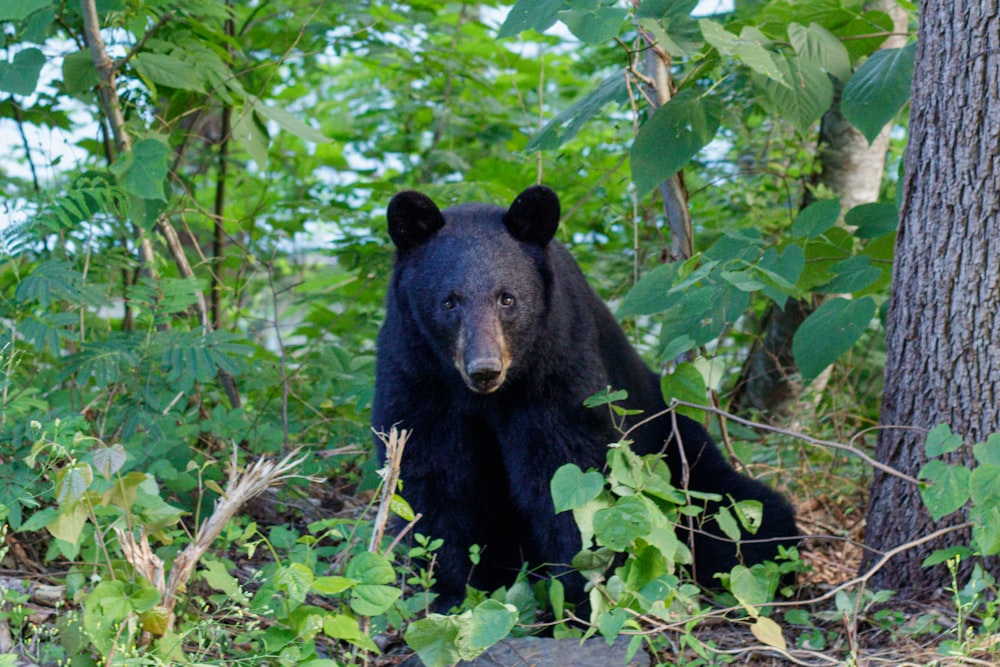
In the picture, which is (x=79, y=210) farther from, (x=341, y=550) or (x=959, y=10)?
(x=959, y=10)

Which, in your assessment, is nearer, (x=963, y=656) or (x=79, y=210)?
(x=963, y=656)

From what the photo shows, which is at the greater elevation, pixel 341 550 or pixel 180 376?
pixel 180 376

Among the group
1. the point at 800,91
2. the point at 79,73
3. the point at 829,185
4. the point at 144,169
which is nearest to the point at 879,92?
the point at 800,91

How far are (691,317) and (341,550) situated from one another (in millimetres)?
1563

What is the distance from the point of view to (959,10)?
3.31 metres

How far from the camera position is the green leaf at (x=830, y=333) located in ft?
11.9

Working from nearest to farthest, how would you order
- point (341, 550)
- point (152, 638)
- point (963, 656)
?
point (963, 656), point (152, 638), point (341, 550)

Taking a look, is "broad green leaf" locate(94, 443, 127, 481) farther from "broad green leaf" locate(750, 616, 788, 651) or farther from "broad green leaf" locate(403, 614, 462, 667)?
"broad green leaf" locate(750, 616, 788, 651)

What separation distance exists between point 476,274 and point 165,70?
1952 mm

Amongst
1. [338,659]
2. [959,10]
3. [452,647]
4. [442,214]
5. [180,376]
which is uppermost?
[959,10]

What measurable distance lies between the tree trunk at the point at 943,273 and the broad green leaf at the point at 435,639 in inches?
66.1

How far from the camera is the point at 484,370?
10.9 ft

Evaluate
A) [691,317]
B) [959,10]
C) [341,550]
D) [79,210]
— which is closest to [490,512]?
[341,550]

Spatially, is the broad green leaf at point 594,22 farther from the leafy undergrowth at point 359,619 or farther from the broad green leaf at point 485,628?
the broad green leaf at point 485,628
